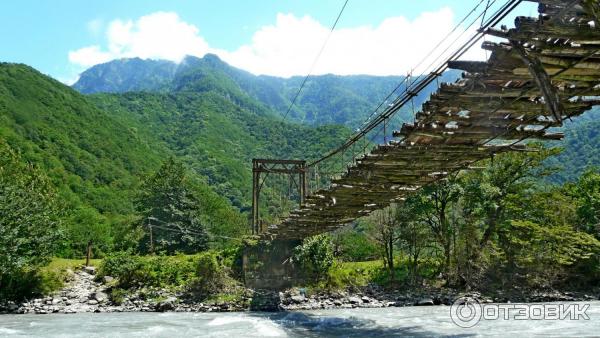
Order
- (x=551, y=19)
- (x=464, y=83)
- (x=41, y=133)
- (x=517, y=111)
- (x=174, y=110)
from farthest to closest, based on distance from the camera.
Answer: (x=174, y=110), (x=41, y=133), (x=517, y=111), (x=464, y=83), (x=551, y=19)

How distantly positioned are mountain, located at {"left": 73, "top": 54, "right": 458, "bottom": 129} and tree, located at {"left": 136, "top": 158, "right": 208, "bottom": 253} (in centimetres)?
5122

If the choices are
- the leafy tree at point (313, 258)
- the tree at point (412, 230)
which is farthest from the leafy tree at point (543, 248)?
the leafy tree at point (313, 258)

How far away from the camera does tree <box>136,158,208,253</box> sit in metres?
25.6

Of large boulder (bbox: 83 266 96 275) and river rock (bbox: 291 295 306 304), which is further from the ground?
large boulder (bbox: 83 266 96 275)

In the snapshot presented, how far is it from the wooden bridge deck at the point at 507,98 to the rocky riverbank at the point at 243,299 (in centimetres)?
925

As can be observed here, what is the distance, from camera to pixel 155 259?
19.1 m

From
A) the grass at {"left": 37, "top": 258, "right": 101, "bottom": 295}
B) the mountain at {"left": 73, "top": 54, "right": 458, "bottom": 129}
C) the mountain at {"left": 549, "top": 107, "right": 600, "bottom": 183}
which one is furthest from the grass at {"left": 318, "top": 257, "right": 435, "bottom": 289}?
the mountain at {"left": 73, "top": 54, "right": 458, "bottom": 129}

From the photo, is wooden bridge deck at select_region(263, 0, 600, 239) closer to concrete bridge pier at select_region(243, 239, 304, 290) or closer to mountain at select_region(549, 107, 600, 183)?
concrete bridge pier at select_region(243, 239, 304, 290)

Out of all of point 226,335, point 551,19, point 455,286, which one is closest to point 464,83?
point 551,19

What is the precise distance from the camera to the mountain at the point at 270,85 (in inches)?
3684

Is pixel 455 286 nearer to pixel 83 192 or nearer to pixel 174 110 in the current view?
pixel 83 192

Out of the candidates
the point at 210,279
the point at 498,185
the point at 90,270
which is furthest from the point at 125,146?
the point at 498,185

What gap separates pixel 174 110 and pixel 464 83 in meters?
56.2

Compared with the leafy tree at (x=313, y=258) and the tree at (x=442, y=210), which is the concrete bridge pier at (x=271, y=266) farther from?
the tree at (x=442, y=210)
